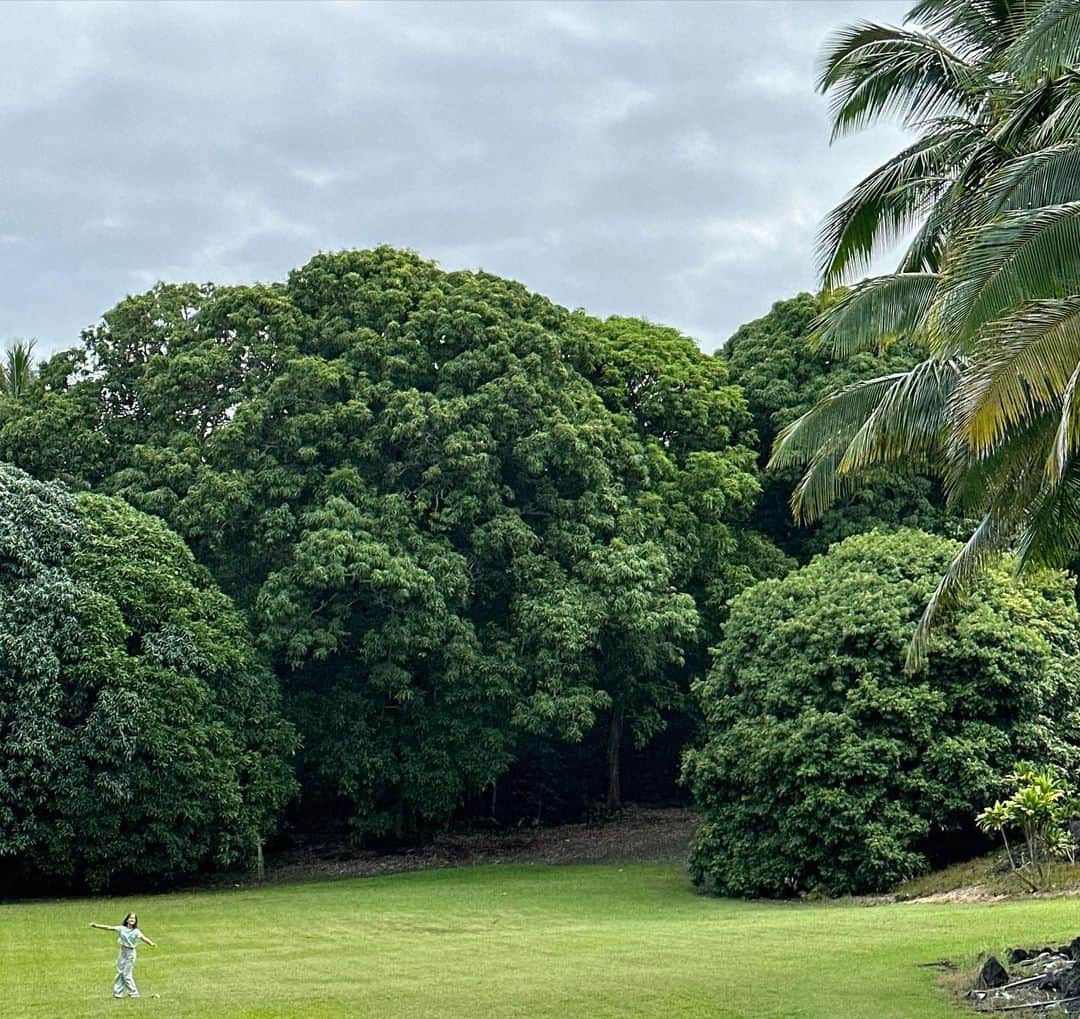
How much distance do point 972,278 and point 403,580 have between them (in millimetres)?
19295

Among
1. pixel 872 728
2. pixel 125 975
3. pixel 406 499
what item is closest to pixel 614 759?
pixel 406 499

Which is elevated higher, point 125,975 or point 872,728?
point 872,728

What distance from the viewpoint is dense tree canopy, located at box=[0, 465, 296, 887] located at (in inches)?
1018

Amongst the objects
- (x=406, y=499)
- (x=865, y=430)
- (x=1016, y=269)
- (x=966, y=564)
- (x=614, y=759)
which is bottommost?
(x=614, y=759)

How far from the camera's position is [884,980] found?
14.0 meters

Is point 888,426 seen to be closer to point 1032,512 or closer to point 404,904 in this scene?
point 1032,512

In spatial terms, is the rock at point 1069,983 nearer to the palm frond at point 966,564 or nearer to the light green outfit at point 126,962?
the palm frond at point 966,564

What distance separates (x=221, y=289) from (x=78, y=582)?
9.55m

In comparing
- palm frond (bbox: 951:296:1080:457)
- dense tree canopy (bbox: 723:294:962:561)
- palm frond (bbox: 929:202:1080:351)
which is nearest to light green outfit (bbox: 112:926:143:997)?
palm frond (bbox: 951:296:1080:457)

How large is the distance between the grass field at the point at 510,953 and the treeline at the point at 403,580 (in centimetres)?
288

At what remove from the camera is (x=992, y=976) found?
1295 cm

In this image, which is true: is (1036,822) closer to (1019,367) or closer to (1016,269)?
(1016,269)

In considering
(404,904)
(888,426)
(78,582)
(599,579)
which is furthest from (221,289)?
(888,426)

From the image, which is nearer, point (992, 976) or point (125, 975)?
point (992, 976)
